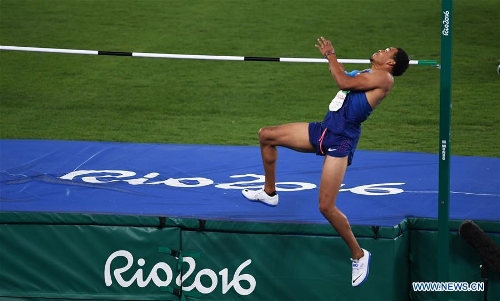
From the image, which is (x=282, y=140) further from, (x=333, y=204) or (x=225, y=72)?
(x=225, y=72)

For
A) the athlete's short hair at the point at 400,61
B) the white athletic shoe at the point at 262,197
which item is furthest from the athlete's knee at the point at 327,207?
the athlete's short hair at the point at 400,61

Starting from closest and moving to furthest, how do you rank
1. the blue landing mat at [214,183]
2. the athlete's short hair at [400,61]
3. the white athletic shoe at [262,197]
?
1. the athlete's short hair at [400,61]
2. the white athletic shoe at [262,197]
3. the blue landing mat at [214,183]

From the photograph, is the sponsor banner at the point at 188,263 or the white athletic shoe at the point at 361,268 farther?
the sponsor banner at the point at 188,263

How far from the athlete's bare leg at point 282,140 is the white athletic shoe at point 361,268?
0.85 m

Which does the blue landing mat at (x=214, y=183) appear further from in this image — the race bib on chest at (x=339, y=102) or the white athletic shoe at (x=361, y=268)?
the race bib on chest at (x=339, y=102)

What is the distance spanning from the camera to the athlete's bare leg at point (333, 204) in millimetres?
6070

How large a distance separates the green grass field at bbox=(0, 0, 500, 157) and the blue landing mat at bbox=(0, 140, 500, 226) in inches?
66.7

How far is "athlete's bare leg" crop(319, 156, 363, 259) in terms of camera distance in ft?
19.9

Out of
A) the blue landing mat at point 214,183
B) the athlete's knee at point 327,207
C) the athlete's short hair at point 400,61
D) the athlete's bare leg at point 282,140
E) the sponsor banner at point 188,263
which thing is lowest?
the sponsor banner at point 188,263

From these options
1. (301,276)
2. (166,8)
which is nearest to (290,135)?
(301,276)

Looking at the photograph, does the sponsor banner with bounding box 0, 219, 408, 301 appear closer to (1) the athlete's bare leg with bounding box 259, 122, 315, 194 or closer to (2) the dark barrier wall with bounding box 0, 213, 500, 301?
(2) the dark barrier wall with bounding box 0, 213, 500, 301

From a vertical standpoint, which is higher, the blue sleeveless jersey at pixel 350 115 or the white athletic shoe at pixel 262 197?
the blue sleeveless jersey at pixel 350 115

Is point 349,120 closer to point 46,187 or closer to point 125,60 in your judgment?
point 46,187

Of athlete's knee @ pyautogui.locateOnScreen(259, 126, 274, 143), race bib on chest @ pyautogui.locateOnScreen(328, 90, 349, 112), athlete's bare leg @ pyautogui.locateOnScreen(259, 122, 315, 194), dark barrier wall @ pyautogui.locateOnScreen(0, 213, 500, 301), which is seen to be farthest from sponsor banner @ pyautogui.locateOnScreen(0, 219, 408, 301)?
race bib on chest @ pyautogui.locateOnScreen(328, 90, 349, 112)
